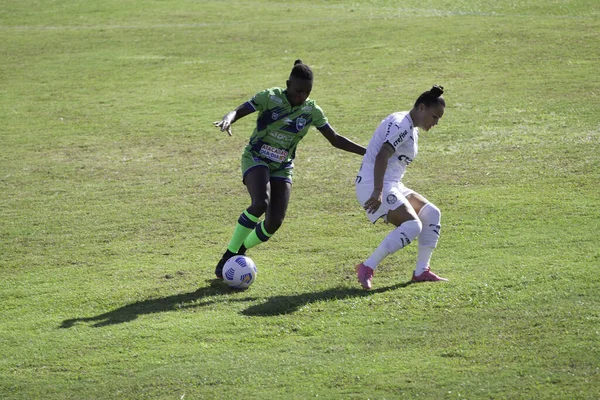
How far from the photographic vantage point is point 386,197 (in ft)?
31.5

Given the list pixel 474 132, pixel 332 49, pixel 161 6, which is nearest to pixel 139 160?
pixel 474 132

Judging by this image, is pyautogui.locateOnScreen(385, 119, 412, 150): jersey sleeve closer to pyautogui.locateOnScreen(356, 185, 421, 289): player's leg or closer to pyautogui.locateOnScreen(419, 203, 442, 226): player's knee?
pyautogui.locateOnScreen(356, 185, 421, 289): player's leg

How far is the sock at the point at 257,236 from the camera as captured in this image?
415 inches

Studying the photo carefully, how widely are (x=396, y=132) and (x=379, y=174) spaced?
56 centimetres

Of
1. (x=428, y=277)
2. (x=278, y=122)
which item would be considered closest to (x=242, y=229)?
(x=278, y=122)

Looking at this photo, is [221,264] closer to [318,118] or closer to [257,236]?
[257,236]

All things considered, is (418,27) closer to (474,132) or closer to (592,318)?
(474,132)

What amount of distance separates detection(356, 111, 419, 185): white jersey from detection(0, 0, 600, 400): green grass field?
1.31 metres

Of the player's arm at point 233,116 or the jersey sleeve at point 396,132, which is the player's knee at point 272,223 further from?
the jersey sleeve at point 396,132

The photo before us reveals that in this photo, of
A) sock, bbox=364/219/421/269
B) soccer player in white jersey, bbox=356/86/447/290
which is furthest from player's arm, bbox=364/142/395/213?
sock, bbox=364/219/421/269

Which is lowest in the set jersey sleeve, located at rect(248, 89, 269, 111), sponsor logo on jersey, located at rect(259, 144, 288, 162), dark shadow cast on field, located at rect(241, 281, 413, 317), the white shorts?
dark shadow cast on field, located at rect(241, 281, 413, 317)

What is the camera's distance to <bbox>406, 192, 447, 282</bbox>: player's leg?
9711 millimetres

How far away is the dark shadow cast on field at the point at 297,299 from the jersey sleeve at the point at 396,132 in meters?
1.68

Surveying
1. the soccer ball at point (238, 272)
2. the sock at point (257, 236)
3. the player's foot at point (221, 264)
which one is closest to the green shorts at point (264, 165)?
the sock at point (257, 236)
